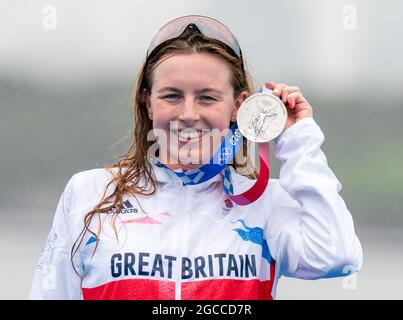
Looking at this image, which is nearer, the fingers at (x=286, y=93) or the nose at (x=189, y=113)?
the nose at (x=189, y=113)

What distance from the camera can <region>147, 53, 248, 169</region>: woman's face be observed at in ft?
9.32

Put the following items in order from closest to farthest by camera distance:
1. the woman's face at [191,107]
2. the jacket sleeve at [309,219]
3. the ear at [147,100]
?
the jacket sleeve at [309,219] → the woman's face at [191,107] → the ear at [147,100]

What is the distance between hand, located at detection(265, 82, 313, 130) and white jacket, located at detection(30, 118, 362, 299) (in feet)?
0.17

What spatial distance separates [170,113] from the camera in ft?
9.34

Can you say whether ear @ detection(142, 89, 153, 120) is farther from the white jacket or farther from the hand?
the hand

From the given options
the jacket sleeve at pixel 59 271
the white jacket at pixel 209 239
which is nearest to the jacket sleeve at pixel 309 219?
the white jacket at pixel 209 239

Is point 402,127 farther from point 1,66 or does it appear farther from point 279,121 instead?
point 279,121

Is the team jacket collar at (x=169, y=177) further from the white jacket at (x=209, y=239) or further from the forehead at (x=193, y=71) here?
the forehead at (x=193, y=71)

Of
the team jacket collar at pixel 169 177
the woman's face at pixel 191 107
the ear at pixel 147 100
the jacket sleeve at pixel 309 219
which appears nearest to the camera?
the jacket sleeve at pixel 309 219

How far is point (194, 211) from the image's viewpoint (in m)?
2.90

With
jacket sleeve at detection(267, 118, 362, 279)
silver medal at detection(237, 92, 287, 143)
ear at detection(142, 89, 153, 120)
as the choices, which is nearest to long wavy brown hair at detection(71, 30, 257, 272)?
ear at detection(142, 89, 153, 120)

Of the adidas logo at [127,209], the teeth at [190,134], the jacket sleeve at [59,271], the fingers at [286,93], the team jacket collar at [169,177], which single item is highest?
the fingers at [286,93]

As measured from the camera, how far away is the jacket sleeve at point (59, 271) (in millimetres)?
2887
